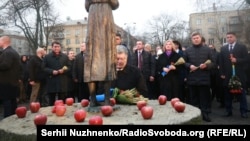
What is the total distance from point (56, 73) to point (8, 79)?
149cm

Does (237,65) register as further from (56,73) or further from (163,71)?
(56,73)

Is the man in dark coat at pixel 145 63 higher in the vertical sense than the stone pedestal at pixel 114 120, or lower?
higher

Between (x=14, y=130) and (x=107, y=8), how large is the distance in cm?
224

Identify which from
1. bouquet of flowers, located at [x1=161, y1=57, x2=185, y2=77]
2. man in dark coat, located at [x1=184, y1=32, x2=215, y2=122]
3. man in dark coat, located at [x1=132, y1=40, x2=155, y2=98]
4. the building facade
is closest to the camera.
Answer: man in dark coat, located at [x1=184, y1=32, x2=215, y2=122]

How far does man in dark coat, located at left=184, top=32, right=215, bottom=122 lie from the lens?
316 inches

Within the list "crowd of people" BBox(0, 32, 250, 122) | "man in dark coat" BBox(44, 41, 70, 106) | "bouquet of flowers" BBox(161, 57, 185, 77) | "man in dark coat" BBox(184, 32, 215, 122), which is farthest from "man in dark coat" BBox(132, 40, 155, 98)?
"man in dark coat" BBox(44, 41, 70, 106)

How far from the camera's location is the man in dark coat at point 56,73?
362 inches

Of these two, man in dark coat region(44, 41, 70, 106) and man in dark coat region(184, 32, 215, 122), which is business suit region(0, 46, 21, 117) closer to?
man in dark coat region(44, 41, 70, 106)

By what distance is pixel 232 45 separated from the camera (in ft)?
29.9

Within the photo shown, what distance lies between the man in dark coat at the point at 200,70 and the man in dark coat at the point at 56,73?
11.2 feet

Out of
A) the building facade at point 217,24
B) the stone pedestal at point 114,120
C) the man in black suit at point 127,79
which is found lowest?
the stone pedestal at point 114,120

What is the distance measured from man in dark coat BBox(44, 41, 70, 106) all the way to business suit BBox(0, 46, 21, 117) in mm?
1229

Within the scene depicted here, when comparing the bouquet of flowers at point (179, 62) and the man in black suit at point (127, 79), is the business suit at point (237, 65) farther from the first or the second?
the man in black suit at point (127, 79)

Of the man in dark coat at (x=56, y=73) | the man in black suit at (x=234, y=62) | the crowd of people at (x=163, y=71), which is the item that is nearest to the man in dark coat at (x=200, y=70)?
the crowd of people at (x=163, y=71)
